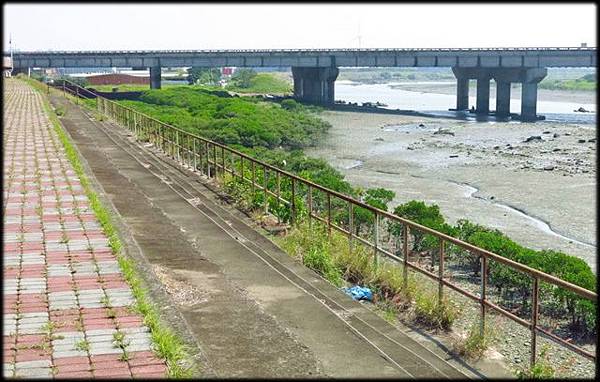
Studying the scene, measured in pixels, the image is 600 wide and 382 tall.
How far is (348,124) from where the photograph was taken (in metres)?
59.2

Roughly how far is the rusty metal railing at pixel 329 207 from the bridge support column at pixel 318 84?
4601 centimetres

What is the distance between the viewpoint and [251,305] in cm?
827

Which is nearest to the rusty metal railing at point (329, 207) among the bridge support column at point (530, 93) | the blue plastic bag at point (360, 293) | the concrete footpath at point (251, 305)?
the blue plastic bag at point (360, 293)

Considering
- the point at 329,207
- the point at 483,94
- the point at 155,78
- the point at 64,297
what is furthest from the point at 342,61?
the point at 64,297

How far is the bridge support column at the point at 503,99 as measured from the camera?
70000 millimetres

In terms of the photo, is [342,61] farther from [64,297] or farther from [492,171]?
[64,297]

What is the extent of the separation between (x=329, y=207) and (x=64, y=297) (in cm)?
426

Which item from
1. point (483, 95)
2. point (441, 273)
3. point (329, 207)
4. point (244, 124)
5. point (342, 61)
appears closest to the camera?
point (441, 273)

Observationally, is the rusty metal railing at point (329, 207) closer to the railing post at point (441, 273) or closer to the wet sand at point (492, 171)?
the railing post at point (441, 273)

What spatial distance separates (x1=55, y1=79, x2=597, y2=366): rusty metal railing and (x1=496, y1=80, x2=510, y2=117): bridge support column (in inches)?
1691

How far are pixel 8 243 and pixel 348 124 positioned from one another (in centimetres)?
4994

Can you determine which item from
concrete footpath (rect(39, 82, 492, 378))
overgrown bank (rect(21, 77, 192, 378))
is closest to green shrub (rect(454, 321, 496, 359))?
concrete footpath (rect(39, 82, 492, 378))

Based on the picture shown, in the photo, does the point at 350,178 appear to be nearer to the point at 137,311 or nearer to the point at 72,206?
the point at 72,206

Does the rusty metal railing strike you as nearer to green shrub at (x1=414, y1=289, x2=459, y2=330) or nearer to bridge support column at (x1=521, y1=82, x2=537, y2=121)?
green shrub at (x1=414, y1=289, x2=459, y2=330)
